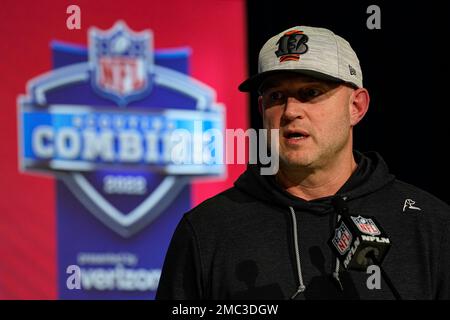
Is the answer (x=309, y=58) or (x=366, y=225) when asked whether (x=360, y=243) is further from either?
(x=309, y=58)

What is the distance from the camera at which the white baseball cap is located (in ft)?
5.20

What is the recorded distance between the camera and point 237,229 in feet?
5.23

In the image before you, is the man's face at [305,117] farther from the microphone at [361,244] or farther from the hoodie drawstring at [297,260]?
the microphone at [361,244]

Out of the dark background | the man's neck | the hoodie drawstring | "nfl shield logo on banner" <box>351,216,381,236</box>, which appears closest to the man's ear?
the man's neck

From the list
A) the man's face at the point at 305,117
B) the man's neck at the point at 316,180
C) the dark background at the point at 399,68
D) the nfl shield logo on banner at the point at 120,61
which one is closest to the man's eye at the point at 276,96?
the man's face at the point at 305,117

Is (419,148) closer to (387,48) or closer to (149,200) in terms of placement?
(387,48)

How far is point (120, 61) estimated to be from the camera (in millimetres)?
3021

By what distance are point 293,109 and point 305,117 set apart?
0.03m

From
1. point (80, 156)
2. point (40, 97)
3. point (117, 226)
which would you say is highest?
point (40, 97)

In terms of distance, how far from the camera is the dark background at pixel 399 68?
2.93 m

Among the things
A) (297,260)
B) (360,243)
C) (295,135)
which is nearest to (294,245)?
(297,260)

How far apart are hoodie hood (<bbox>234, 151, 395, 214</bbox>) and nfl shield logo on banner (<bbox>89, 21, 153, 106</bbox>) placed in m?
1.39
